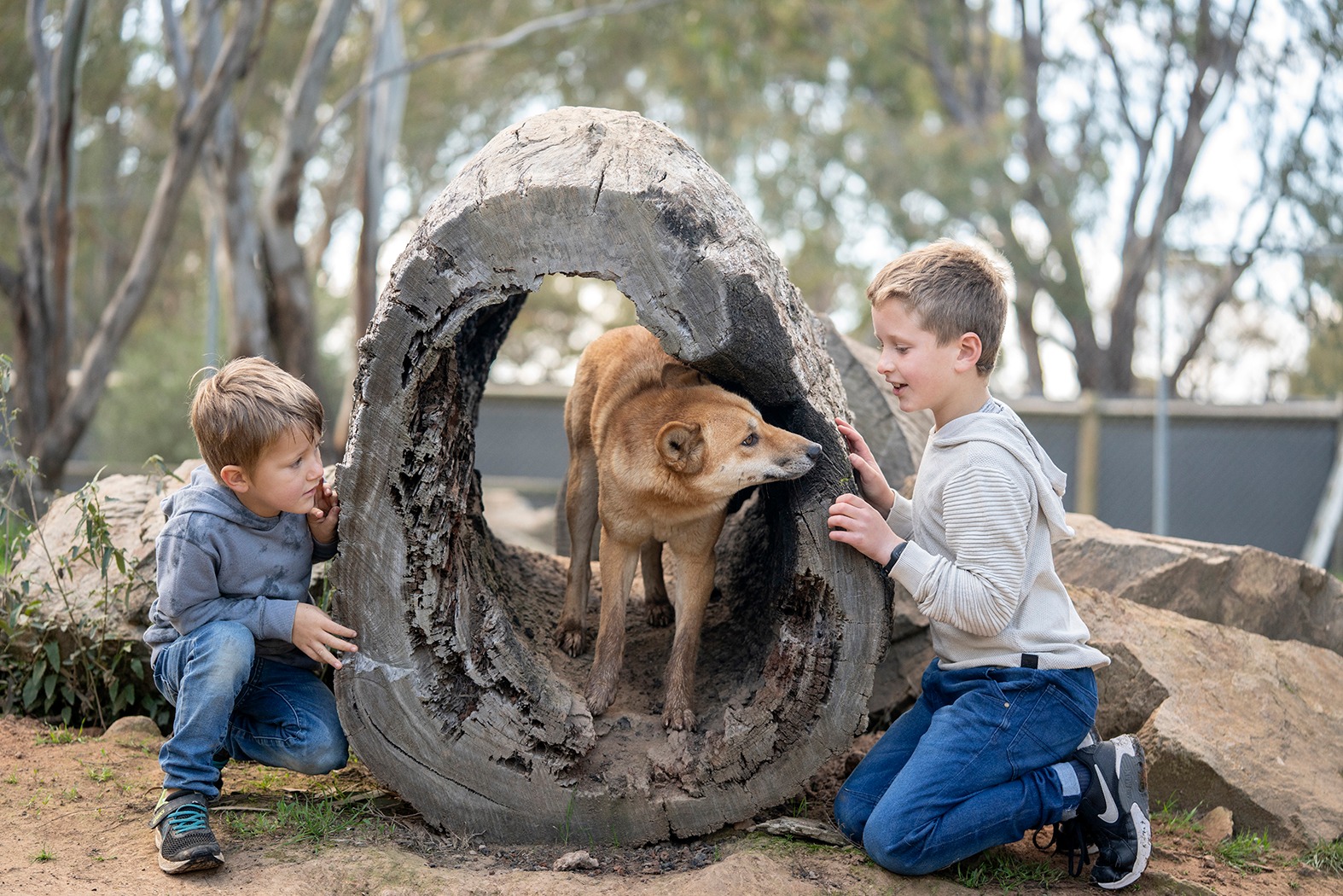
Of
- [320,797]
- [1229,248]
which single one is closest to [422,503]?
[320,797]

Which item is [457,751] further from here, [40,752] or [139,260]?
[139,260]

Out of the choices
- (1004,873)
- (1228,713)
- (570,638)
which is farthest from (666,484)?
(1228,713)

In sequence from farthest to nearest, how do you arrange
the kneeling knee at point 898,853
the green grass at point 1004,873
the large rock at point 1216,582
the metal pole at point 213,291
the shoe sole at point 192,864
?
the metal pole at point 213,291 < the large rock at point 1216,582 < the green grass at point 1004,873 < the kneeling knee at point 898,853 < the shoe sole at point 192,864

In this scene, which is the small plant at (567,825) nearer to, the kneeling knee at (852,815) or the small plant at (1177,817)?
the kneeling knee at (852,815)

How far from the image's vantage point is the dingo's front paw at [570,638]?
415 centimetres

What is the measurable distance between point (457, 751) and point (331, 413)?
10.4 meters

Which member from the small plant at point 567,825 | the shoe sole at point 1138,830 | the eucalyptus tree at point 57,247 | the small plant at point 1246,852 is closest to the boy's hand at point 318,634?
the small plant at point 567,825

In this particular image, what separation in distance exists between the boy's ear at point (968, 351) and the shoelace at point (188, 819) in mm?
2521

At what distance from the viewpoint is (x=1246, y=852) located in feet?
11.7

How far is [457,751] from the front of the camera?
130 inches

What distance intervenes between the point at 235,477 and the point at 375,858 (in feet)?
3.80

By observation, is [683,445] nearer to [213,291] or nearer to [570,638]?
[570,638]

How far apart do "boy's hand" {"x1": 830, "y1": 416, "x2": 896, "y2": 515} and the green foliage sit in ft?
8.92

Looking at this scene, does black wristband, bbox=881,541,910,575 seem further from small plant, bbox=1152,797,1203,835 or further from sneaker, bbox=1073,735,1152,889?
small plant, bbox=1152,797,1203,835
